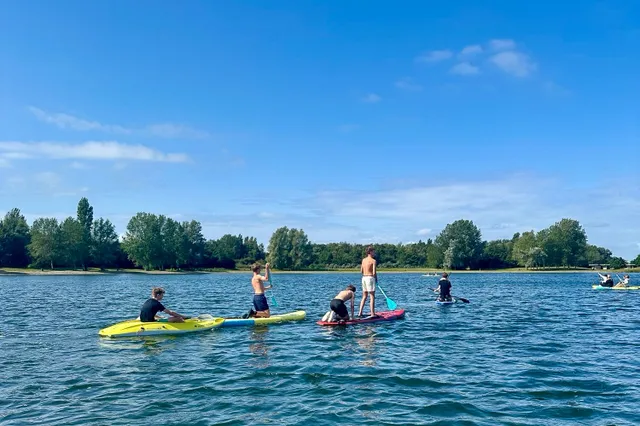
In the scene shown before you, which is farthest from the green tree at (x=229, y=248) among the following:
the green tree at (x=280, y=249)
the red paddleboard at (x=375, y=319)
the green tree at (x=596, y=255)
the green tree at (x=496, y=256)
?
the red paddleboard at (x=375, y=319)

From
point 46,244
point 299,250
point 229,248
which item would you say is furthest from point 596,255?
point 46,244

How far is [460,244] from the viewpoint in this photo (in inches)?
5433

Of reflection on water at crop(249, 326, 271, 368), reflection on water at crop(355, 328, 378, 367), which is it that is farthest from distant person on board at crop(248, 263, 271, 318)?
reflection on water at crop(355, 328, 378, 367)

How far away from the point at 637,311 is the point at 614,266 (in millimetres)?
117546

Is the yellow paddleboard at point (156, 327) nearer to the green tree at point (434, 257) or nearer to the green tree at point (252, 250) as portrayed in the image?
the green tree at point (434, 257)

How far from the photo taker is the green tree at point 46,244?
111m

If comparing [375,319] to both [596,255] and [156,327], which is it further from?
[596,255]

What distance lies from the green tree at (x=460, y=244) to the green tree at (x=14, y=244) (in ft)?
327

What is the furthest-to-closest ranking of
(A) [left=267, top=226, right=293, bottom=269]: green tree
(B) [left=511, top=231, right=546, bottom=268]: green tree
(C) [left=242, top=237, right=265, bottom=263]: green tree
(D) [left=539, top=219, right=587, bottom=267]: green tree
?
(C) [left=242, top=237, right=265, bottom=263]: green tree, (D) [left=539, top=219, right=587, bottom=267]: green tree, (B) [left=511, top=231, right=546, bottom=268]: green tree, (A) [left=267, top=226, right=293, bottom=269]: green tree

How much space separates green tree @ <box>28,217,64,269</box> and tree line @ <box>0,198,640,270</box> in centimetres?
19

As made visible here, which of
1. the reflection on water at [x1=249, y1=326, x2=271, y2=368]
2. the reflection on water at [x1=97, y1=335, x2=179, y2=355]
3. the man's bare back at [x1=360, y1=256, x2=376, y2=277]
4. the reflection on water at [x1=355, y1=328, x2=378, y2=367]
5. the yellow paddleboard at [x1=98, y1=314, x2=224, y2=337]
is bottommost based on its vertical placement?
the reflection on water at [x1=97, y1=335, x2=179, y2=355]

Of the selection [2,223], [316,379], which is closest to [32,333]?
[316,379]

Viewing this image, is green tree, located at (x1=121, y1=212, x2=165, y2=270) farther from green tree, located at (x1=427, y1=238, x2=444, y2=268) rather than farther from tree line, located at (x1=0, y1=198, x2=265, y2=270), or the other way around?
green tree, located at (x1=427, y1=238, x2=444, y2=268)

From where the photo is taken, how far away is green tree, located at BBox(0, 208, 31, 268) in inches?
4596
